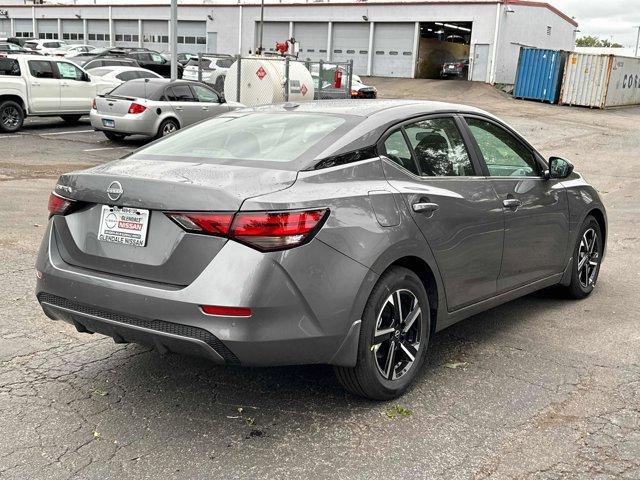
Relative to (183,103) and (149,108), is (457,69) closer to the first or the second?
(183,103)

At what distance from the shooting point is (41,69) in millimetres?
18281

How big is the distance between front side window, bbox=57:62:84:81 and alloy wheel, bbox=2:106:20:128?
176 centimetres

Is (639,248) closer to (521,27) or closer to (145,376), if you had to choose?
(145,376)

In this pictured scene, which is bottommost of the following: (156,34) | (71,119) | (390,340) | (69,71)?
(71,119)

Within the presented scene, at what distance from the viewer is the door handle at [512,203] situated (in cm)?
477

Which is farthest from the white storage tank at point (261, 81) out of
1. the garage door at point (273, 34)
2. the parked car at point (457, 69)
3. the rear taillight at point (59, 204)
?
the garage door at point (273, 34)

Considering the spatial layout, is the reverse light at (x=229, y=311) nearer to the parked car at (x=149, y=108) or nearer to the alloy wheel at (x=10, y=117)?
the parked car at (x=149, y=108)


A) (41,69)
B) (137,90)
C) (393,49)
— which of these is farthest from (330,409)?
(393,49)

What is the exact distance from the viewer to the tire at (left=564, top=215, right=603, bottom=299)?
5.88m

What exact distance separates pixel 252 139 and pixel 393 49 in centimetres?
4446

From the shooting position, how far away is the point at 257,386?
411 centimetres

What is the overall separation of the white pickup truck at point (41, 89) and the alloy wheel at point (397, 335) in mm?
15865

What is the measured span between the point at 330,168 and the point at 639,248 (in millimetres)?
5810

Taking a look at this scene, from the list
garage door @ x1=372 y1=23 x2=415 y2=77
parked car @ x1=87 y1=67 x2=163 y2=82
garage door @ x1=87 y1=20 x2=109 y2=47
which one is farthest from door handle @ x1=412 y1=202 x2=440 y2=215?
garage door @ x1=87 y1=20 x2=109 y2=47
